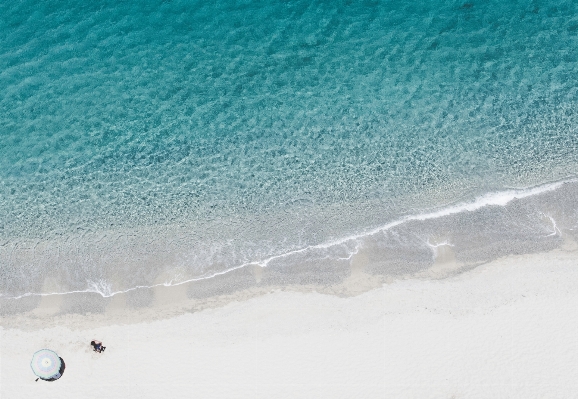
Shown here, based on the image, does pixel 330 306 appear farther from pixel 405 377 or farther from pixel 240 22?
pixel 240 22

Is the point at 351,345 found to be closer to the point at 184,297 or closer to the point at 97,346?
the point at 184,297

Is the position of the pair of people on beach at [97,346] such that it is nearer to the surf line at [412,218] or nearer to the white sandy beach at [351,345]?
the white sandy beach at [351,345]

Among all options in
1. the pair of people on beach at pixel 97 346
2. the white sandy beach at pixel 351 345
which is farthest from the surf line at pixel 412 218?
the pair of people on beach at pixel 97 346

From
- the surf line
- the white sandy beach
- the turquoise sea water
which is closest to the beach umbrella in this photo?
the white sandy beach

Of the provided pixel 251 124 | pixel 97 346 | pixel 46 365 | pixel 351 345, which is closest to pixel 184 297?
pixel 97 346

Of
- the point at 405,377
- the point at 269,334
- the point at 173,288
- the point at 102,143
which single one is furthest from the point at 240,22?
the point at 405,377

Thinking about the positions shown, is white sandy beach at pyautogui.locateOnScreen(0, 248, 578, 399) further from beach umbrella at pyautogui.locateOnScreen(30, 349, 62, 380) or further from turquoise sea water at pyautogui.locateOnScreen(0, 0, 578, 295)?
turquoise sea water at pyautogui.locateOnScreen(0, 0, 578, 295)
